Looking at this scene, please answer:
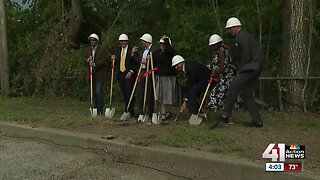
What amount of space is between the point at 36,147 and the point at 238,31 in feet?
12.1

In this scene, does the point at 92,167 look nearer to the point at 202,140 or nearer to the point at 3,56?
the point at 202,140

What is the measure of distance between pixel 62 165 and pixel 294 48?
5320 mm

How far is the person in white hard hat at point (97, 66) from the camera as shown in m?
8.56

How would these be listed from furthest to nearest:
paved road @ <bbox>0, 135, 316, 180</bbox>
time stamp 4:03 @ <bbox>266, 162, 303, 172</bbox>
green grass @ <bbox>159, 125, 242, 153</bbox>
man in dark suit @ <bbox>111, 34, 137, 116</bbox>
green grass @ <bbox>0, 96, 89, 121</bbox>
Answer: green grass @ <bbox>0, 96, 89, 121</bbox> < man in dark suit @ <bbox>111, 34, 137, 116</bbox> < green grass @ <bbox>159, 125, 242, 153</bbox> < paved road @ <bbox>0, 135, 316, 180</bbox> < time stamp 4:03 @ <bbox>266, 162, 303, 172</bbox>

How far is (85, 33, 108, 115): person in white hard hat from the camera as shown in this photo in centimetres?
856

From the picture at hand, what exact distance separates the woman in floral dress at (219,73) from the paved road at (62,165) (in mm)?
2144

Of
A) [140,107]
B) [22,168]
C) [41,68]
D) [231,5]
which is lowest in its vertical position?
[22,168]

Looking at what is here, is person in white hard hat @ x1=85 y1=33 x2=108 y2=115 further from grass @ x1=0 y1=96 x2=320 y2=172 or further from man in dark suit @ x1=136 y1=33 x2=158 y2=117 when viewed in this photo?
man in dark suit @ x1=136 y1=33 x2=158 y2=117

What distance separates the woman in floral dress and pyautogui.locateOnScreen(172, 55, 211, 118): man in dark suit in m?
0.19

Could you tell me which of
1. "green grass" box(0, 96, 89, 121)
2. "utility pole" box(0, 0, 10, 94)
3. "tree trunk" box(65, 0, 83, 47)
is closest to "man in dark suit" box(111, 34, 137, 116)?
"green grass" box(0, 96, 89, 121)

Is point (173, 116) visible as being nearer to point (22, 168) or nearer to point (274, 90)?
point (274, 90)

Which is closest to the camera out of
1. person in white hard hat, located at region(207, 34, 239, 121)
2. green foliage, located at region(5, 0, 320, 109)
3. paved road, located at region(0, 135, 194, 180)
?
paved road, located at region(0, 135, 194, 180)

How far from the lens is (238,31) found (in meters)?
6.66

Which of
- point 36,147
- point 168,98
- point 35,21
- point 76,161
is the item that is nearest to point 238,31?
point 168,98
